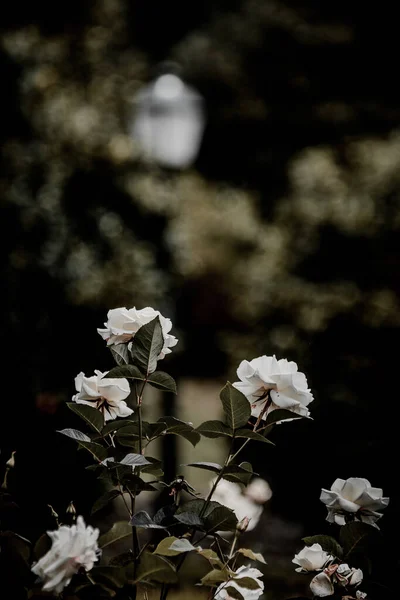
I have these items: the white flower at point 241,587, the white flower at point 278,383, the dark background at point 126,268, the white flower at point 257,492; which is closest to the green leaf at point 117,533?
the white flower at point 241,587

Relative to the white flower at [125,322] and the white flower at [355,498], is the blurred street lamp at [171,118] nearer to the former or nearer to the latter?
the white flower at [125,322]

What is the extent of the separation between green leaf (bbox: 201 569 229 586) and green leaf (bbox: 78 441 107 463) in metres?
0.21

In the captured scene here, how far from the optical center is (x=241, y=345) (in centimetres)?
476

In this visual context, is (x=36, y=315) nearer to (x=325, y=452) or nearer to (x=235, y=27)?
(x=325, y=452)

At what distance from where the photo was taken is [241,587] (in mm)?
859

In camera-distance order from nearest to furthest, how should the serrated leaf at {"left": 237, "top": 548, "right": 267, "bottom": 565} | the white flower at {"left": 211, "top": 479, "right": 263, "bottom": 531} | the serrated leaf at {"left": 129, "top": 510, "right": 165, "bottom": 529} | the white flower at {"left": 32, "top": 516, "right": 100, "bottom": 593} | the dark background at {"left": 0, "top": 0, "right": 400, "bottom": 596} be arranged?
1. the white flower at {"left": 32, "top": 516, "right": 100, "bottom": 593}
2. the serrated leaf at {"left": 129, "top": 510, "right": 165, "bottom": 529}
3. the serrated leaf at {"left": 237, "top": 548, "right": 267, "bottom": 565}
4. the white flower at {"left": 211, "top": 479, "right": 263, "bottom": 531}
5. the dark background at {"left": 0, "top": 0, "right": 400, "bottom": 596}

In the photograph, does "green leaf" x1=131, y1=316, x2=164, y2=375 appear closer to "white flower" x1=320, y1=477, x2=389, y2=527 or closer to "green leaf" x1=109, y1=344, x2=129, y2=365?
"green leaf" x1=109, y1=344, x2=129, y2=365

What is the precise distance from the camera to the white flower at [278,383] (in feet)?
2.90

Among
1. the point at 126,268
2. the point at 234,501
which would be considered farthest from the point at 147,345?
the point at 126,268

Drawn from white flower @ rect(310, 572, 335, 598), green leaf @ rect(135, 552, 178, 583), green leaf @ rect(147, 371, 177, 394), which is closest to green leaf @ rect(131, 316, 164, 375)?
green leaf @ rect(147, 371, 177, 394)

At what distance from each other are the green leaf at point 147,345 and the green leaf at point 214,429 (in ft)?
0.37

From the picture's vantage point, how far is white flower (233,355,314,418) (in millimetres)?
→ 884

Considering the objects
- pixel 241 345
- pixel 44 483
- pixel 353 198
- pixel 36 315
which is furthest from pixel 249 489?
pixel 353 198

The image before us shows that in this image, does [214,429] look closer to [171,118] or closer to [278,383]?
[278,383]
